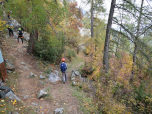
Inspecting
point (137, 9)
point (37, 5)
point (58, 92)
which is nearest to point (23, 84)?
point (58, 92)

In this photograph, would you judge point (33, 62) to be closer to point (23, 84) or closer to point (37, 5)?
point (23, 84)

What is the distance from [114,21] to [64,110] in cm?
650

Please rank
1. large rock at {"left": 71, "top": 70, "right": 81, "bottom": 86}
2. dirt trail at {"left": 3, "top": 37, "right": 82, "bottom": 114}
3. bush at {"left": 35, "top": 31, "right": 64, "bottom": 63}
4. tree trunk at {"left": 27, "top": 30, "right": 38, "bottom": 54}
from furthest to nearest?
bush at {"left": 35, "top": 31, "right": 64, "bottom": 63} → tree trunk at {"left": 27, "top": 30, "right": 38, "bottom": 54} → large rock at {"left": 71, "top": 70, "right": 81, "bottom": 86} → dirt trail at {"left": 3, "top": 37, "right": 82, "bottom": 114}

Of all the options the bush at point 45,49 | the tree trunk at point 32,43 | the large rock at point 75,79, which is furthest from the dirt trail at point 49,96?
the bush at point 45,49

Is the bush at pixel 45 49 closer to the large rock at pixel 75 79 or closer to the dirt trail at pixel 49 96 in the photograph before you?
the dirt trail at pixel 49 96

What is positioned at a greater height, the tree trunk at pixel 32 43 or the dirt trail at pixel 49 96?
the tree trunk at pixel 32 43

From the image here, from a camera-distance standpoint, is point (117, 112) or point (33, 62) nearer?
point (117, 112)

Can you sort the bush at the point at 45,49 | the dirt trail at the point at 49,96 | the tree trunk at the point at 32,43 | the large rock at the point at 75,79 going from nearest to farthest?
1. the dirt trail at the point at 49,96
2. the large rock at the point at 75,79
3. the tree trunk at the point at 32,43
4. the bush at the point at 45,49

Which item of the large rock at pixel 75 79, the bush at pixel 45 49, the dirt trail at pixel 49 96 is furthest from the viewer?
the bush at pixel 45 49

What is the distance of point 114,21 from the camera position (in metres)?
6.58

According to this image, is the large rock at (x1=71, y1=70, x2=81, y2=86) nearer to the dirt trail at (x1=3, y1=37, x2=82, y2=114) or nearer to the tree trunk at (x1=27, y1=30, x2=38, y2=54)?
the dirt trail at (x1=3, y1=37, x2=82, y2=114)

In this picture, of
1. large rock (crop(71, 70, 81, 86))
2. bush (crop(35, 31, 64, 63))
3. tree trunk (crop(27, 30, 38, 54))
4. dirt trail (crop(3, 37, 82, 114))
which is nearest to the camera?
dirt trail (crop(3, 37, 82, 114))

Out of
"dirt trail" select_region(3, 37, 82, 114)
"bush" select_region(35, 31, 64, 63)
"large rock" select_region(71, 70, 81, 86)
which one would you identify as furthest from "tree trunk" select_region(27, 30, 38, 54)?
"large rock" select_region(71, 70, 81, 86)

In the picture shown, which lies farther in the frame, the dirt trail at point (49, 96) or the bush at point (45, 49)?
the bush at point (45, 49)
